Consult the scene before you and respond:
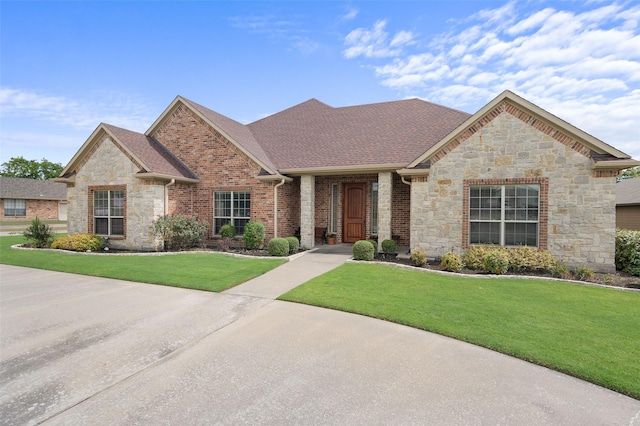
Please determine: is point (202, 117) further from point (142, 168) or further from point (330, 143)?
point (330, 143)

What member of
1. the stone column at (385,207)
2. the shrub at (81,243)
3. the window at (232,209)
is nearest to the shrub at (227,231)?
the window at (232,209)

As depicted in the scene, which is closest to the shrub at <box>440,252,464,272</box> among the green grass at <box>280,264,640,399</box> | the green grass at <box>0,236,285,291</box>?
the green grass at <box>280,264,640,399</box>

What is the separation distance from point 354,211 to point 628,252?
9.11 metres

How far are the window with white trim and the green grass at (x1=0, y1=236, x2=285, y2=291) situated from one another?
1081 inches

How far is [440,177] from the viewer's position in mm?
10734

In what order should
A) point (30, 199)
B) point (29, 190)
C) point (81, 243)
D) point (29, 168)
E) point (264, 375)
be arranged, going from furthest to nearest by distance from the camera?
point (29, 168) → point (29, 190) → point (30, 199) → point (81, 243) → point (264, 375)

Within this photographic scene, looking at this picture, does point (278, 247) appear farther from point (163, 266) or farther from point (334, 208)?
point (334, 208)

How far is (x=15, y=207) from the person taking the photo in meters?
33.0

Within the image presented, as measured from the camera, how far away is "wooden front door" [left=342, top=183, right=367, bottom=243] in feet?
47.1

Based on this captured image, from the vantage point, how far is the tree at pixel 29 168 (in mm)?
57875

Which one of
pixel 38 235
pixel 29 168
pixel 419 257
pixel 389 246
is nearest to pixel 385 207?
pixel 389 246

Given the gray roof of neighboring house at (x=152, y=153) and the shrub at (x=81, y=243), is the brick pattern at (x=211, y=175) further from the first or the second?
the shrub at (x=81, y=243)

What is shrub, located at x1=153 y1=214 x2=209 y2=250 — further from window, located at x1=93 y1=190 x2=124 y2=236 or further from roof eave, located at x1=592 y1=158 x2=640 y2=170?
roof eave, located at x1=592 y1=158 x2=640 y2=170

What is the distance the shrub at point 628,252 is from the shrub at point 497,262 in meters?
3.38
